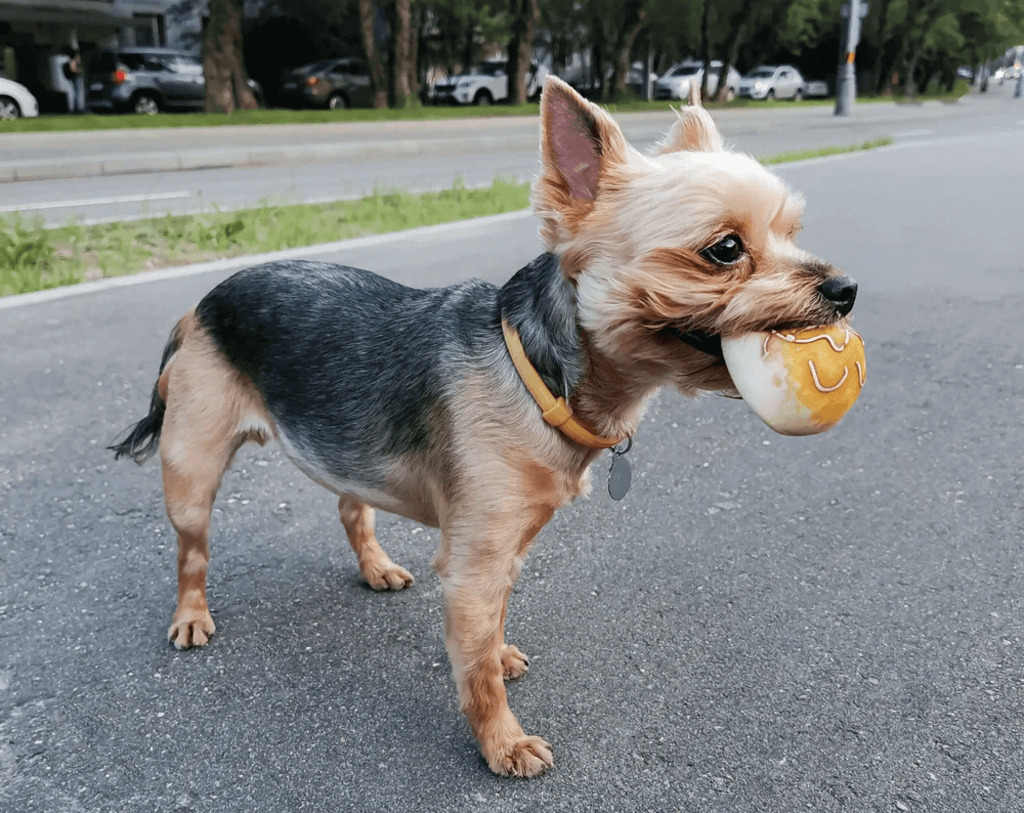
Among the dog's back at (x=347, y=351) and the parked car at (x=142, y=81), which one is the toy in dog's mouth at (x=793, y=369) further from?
the parked car at (x=142, y=81)

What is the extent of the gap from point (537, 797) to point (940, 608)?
5.95 feet

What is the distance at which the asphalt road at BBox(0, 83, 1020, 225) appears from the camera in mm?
12695

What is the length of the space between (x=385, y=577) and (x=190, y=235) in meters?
6.70

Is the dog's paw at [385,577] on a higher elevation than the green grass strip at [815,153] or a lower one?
lower

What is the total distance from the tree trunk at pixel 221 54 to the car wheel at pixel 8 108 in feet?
16.9

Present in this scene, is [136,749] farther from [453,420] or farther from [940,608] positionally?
[940,608]

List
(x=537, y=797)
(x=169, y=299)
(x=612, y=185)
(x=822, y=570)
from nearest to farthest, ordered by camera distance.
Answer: (x=612, y=185)
(x=537, y=797)
(x=822, y=570)
(x=169, y=299)

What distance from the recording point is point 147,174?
15.8m

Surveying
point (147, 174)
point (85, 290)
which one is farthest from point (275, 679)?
point (147, 174)

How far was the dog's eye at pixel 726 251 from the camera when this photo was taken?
2281mm

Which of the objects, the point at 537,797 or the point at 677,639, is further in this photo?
the point at 677,639

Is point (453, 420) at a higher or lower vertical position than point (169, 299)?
higher

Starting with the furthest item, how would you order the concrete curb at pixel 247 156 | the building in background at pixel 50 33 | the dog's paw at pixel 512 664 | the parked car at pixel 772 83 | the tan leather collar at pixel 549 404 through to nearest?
1. the parked car at pixel 772 83
2. the building in background at pixel 50 33
3. the concrete curb at pixel 247 156
4. the dog's paw at pixel 512 664
5. the tan leather collar at pixel 549 404

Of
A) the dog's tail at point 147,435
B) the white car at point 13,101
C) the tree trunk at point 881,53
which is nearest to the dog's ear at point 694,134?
the dog's tail at point 147,435
